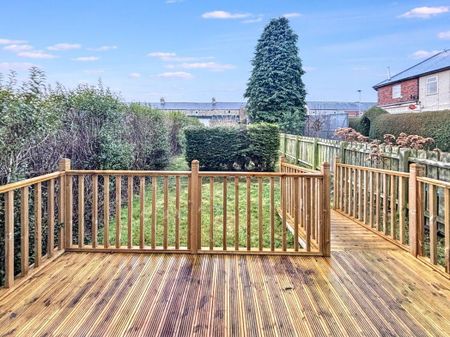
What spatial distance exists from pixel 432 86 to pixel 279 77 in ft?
25.3

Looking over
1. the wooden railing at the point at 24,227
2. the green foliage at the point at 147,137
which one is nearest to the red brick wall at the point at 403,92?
the green foliage at the point at 147,137

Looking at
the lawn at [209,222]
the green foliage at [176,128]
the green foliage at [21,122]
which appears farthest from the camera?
the green foliage at [176,128]

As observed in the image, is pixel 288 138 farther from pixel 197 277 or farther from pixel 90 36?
pixel 197 277

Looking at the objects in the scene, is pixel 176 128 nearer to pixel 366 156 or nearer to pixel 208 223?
pixel 208 223

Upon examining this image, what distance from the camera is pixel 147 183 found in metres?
8.58

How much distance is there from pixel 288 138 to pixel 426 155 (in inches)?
331

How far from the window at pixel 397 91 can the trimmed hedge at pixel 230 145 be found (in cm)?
1381

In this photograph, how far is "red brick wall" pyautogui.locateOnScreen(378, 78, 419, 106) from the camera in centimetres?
1867

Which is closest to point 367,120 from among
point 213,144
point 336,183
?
Result: point 213,144

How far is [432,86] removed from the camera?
56.6ft

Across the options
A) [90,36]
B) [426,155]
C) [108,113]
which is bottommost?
[426,155]

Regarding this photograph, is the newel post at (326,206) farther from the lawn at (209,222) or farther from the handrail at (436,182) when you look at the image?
the handrail at (436,182)

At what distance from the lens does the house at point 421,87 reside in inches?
647

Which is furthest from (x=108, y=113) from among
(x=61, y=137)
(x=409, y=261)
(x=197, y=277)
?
(x=409, y=261)
